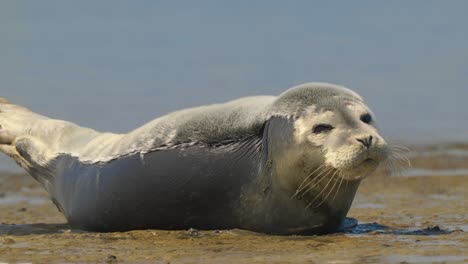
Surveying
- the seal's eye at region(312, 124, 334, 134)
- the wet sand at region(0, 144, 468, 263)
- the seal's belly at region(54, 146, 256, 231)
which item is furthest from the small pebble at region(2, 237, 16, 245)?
the seal's eye at region(312, 124, 334, 134)

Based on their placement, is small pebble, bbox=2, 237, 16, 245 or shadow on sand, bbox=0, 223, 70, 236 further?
shadow on sand, bbox=0, 223, 70, 236

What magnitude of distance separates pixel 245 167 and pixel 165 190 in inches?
25.4

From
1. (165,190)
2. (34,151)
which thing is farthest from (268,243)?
(34,151)

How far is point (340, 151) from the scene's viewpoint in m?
7.89

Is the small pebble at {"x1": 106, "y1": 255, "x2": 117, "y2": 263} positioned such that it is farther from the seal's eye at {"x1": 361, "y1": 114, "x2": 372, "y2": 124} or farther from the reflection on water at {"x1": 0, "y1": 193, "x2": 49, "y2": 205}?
the reflection on water at {"x1": 0, "y1": 193, "x2": 49, "y2": 205}

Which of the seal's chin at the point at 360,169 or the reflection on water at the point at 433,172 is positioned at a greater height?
the reflection on water at the point at 433,172

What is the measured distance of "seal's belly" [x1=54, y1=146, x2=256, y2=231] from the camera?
8.45 m

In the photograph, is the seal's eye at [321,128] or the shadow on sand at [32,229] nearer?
the seal's eye at [321,128]

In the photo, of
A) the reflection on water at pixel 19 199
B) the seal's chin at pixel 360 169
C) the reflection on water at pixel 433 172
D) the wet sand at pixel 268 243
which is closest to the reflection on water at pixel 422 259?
the wet sand at pixel 268 243

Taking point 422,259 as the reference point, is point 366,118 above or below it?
above

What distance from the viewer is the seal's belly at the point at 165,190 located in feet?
27.7

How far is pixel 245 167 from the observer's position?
8.45 m

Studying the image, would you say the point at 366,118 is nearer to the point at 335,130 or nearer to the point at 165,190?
the point at 335,130

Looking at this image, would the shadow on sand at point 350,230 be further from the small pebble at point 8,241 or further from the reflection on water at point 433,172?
the reflection on water at point 433,172
